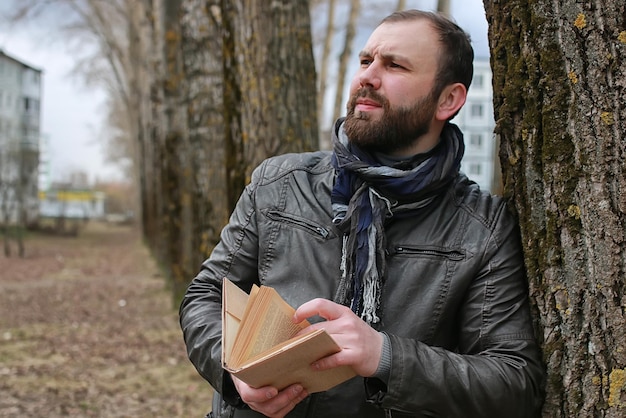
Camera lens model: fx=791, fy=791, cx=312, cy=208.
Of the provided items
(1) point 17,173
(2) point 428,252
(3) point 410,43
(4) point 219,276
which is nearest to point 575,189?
(2) point 428,252

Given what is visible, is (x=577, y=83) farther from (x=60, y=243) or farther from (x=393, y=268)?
(x=60, y=243)

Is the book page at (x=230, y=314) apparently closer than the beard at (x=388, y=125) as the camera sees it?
Yes

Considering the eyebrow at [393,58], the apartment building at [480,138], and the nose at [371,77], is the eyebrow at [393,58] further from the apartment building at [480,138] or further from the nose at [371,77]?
the apartment building at [480,138]

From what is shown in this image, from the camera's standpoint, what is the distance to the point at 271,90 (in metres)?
5.12

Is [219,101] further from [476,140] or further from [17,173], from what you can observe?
[17,173]

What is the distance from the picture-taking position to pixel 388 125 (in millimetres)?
2461

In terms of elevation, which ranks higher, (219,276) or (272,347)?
(219,276)

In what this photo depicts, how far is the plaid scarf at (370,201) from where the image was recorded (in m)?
2.33

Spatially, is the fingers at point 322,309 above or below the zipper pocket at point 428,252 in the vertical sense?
below

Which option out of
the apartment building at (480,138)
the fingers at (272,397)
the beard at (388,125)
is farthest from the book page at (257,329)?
the apartment building at (480,138)

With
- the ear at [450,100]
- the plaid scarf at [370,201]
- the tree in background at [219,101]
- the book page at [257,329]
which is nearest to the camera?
the book page at [257,329]

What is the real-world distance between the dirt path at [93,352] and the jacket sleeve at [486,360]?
4.54 metres

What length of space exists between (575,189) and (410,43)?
69 centimetres

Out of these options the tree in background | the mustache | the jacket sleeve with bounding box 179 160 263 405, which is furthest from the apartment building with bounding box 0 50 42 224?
the mustache
